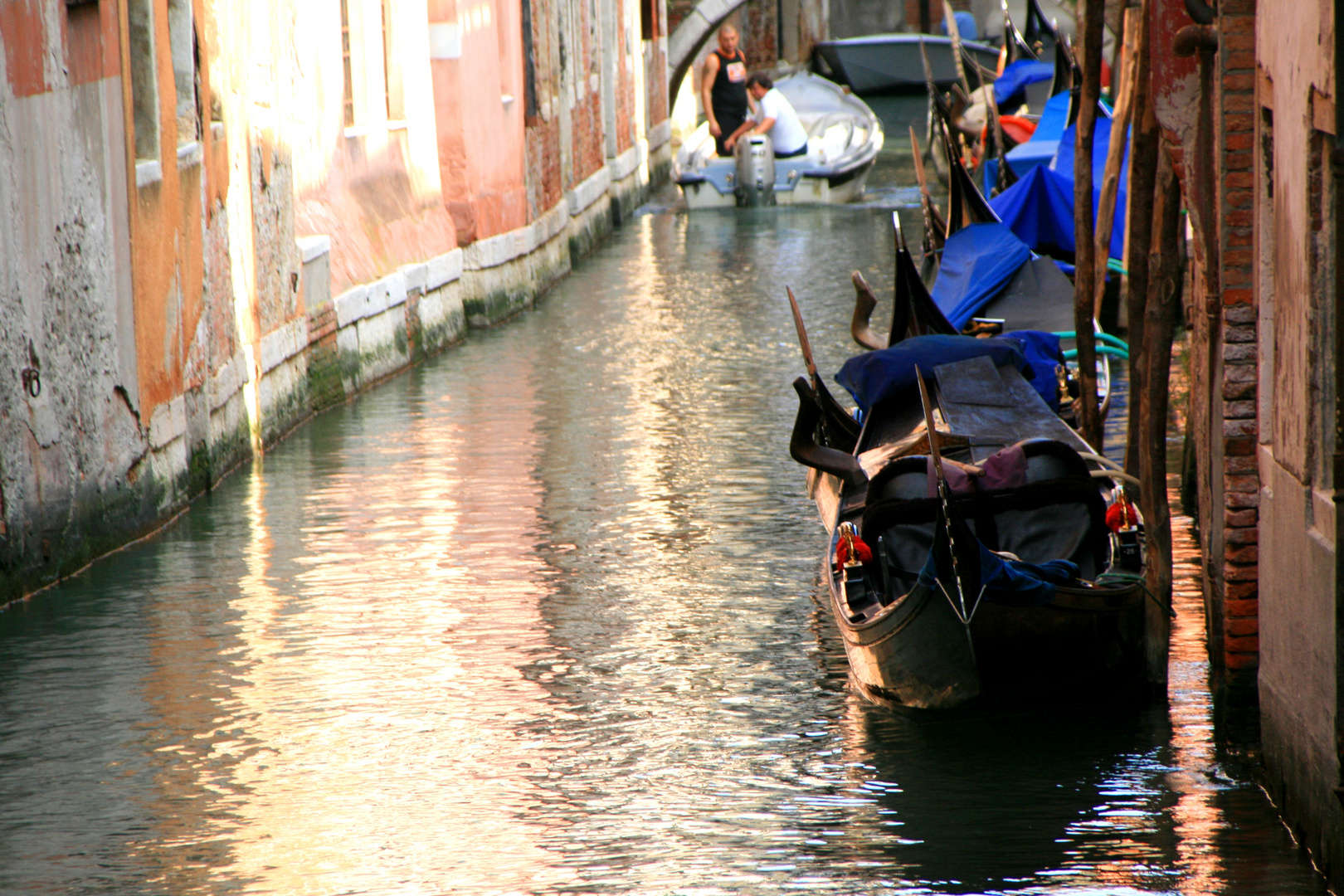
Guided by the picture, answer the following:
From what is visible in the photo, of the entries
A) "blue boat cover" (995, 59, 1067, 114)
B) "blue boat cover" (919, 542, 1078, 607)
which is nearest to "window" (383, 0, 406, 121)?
"blue boat cover" (919, 542, 1078, 607)

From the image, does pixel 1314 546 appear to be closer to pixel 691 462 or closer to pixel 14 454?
pixel 14 454

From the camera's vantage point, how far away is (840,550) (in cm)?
487

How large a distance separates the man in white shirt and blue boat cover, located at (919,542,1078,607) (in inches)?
520

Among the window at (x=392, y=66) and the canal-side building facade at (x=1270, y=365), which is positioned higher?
the window at (x=392, y=66)

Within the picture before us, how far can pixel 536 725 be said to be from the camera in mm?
4777

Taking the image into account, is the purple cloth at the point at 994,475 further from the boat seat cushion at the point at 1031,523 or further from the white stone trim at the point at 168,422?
the white stone trim at the point at 168,422

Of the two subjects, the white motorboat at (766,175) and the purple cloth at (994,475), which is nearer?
the purple cloth at (994,475)

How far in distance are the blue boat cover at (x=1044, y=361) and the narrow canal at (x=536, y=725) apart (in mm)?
989

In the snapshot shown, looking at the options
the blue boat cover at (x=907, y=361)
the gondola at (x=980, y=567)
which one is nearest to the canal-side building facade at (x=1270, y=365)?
the gondola at (x=980, y=567)

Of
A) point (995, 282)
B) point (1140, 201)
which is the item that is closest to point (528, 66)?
point (995, 282)

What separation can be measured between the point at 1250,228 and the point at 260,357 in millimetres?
4831

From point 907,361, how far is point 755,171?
450 inches

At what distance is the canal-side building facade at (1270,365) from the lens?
3.35 meters

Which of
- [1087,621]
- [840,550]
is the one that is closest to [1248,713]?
[1087,621]
